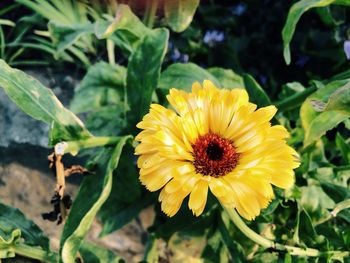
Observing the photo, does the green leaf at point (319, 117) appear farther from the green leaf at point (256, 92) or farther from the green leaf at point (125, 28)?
the green leaf at point (125, 28)

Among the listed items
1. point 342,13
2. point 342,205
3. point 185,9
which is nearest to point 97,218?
point 185,9

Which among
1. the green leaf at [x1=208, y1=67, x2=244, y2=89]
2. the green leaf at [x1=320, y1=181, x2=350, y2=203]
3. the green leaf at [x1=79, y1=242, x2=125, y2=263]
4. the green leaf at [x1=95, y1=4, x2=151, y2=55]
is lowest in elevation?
the green leaf at [x1=79, y1=242, x2=125, y2=263]

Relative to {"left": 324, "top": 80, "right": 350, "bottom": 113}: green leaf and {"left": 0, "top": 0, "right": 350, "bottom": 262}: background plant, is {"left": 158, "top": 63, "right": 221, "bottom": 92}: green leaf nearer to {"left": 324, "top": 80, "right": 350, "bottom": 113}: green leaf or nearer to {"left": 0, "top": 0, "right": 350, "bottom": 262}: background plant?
{"left": 0, "top": 0, "right": 350, "bottom": 262}: background plant

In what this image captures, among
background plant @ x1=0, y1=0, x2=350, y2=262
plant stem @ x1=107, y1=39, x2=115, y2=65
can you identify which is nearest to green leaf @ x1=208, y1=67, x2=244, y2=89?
background plant @ x1=0, y1=0, x2=350, y2=262

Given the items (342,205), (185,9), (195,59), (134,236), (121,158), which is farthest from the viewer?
(195,59)

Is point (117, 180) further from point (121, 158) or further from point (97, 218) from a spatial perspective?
point (97, 218)

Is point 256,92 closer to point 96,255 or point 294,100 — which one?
point 294,100

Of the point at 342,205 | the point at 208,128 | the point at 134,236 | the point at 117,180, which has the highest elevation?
the point at 208,128
